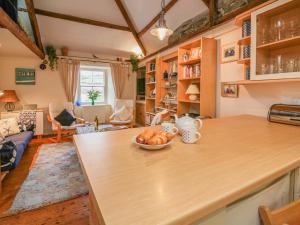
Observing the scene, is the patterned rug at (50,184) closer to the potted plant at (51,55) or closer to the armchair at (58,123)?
the armchair at (58,123)

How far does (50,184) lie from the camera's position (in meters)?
A: 2.12

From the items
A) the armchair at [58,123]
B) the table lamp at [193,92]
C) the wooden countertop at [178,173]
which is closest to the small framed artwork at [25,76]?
the armchair at [58,123]

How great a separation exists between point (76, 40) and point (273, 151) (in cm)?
489

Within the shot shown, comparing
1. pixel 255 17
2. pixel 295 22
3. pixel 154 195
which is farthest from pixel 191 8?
pixel 154 195

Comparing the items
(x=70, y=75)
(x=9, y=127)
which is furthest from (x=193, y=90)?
(x=70, y=75)

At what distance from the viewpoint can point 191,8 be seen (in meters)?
3.11

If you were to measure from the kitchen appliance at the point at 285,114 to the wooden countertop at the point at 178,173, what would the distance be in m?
0.53

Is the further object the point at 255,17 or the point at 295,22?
the point at 255,17

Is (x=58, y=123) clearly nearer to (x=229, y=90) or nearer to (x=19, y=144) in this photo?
(x=19, y=144)

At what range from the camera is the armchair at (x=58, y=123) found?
3.95m

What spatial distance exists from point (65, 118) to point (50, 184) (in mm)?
2483

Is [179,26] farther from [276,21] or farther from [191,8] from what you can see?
[276,21]

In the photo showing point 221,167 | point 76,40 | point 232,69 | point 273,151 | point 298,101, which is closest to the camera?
point 221,167

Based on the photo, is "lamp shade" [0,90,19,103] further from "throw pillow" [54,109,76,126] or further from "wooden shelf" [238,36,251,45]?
"wooden shelf" [238,36,251,45]
